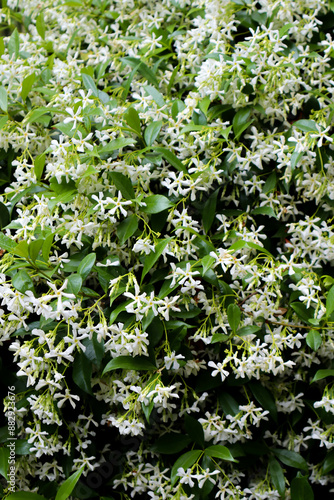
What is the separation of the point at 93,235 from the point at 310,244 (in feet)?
2.36

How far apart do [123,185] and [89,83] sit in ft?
1.67

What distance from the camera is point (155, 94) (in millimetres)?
1783

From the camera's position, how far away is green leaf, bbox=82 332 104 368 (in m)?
1.41

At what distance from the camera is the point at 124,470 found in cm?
161

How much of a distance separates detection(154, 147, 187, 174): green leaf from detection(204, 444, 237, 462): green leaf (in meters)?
0.86

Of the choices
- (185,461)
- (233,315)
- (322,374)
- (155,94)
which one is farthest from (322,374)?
(155,94)

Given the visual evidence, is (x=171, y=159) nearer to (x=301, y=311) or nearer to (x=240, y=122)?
(x=240, y=122)

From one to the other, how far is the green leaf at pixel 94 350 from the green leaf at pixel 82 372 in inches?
0.6

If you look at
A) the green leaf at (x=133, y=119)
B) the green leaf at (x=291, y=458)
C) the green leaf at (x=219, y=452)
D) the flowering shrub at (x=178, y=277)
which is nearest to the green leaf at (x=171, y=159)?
the flowering shrub at (x=178, y=277)

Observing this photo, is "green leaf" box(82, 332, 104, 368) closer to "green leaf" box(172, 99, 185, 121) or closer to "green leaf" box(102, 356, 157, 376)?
"green leaf" box(102, 356, 157, 376)

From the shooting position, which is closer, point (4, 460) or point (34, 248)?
point (34, 248)

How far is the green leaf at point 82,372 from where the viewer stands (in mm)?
1419

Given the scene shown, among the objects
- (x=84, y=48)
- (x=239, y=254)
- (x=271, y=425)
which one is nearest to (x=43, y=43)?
(x=84, y=48)

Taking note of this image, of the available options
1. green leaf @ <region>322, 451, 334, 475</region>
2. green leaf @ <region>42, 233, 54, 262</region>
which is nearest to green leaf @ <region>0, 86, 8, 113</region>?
green leaf @ <region>42, 233, 54, 262</region>
